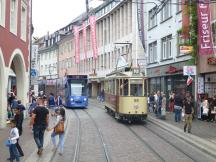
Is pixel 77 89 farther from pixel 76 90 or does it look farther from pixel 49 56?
pixel 49 56

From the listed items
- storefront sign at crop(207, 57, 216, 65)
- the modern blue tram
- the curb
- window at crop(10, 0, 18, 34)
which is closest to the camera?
the curb

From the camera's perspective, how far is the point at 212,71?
2617cm

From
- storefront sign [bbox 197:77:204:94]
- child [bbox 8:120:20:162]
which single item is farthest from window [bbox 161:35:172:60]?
child [bbox 8:120:20:162]

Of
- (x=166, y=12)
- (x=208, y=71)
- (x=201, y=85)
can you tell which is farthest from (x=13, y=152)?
(x=166, y=12)

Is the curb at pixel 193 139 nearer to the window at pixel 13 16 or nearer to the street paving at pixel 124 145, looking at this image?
the street paving at pixel 124 145

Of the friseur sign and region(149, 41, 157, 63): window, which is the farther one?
region(149, 41, 157, 63): window

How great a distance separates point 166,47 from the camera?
119 ft

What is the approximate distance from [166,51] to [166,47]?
0.31 meters

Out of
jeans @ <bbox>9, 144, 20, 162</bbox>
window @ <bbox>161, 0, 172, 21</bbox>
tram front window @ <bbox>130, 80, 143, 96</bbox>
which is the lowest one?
jeans @ <bbox>9, 144, 20, 162</bbox>

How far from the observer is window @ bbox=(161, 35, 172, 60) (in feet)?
115

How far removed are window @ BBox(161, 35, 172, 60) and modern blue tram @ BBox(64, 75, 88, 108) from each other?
7.70m

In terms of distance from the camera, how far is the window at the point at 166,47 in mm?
35094

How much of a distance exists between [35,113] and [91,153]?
8.50 ft

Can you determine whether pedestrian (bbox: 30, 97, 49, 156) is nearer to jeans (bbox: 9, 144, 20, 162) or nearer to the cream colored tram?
jeans (bbox: 9, 144, 20, 162)
